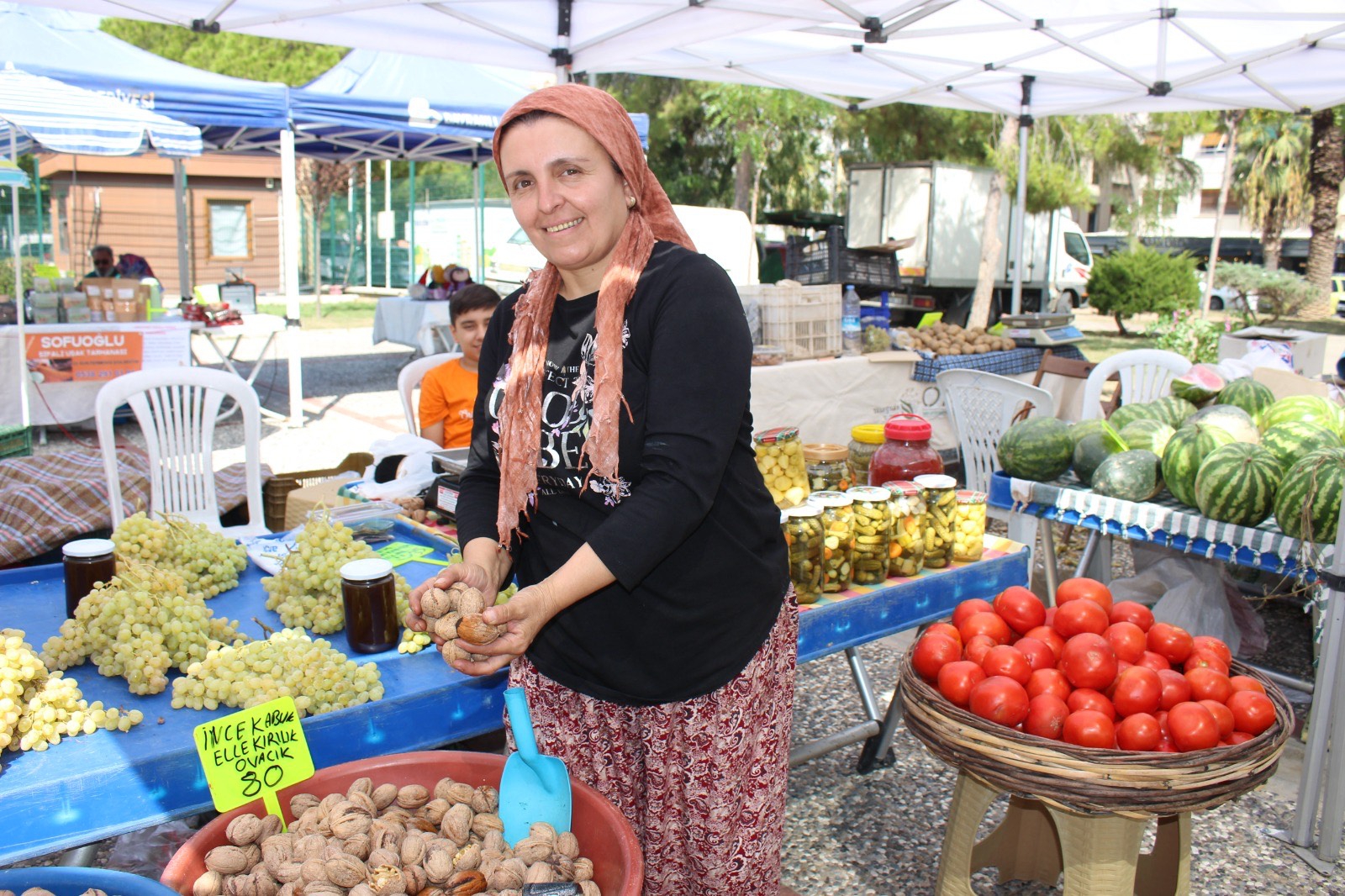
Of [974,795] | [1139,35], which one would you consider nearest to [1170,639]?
[974,795]

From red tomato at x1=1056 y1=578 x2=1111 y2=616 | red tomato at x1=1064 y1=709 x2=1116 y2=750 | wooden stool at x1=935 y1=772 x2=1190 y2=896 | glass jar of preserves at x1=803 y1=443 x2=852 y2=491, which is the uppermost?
glass jar of preserves at x1=803 y1=443 x2=852 y2=491

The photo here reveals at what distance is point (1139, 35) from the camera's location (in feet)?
24.3

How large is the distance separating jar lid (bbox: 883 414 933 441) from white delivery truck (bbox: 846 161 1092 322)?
40.0 feet

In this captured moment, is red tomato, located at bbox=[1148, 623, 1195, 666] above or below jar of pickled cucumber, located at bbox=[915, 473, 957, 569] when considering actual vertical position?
below

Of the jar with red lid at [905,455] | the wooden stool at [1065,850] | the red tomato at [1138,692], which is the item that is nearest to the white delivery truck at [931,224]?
the jar with red lid at [905,455]

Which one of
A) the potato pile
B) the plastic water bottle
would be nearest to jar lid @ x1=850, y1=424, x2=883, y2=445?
the plastic water bottle

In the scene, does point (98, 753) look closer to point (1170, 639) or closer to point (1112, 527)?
point (1170, 639)

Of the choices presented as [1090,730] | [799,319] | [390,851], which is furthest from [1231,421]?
[799,319]

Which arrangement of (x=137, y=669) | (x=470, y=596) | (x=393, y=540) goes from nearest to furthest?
(x=470, y=596)
(x=137, y=669)
(x=393, y=540)

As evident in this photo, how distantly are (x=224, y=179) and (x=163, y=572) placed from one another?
88.0 ft

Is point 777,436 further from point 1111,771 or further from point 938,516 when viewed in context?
point 1111,771

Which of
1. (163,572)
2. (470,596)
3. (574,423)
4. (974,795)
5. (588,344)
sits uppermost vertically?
(588,344)

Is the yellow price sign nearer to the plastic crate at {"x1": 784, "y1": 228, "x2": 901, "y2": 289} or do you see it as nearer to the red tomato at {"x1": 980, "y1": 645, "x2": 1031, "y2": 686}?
the red tomato at {"x1": 980, "y1": 645, "x2": 1031, "y2": 686}

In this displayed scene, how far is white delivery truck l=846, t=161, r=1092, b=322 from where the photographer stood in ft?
49.9
